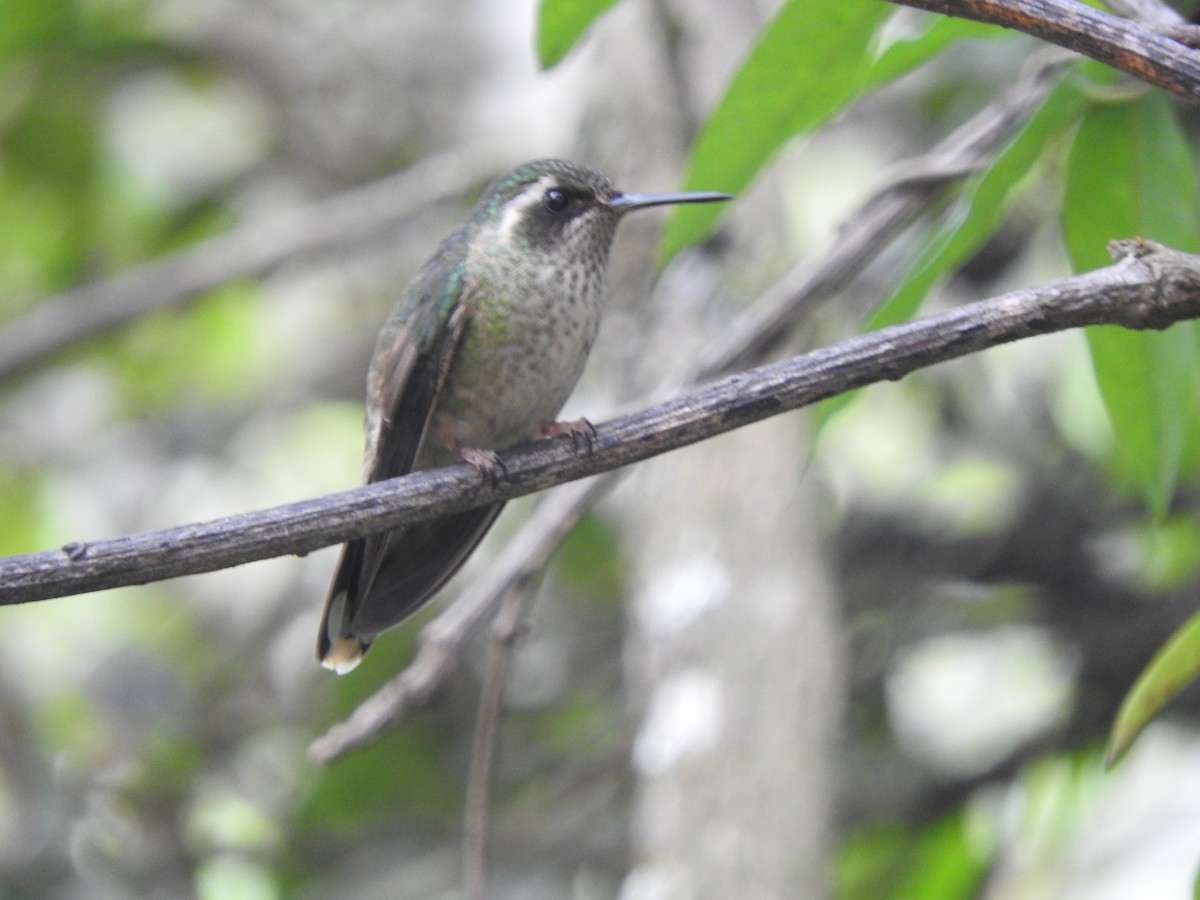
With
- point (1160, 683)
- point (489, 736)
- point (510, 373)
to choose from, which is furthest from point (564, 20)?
point (1160, 683)

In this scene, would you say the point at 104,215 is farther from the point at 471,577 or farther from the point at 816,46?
the point at 816,46

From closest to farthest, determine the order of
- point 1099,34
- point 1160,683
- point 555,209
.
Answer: point 1099,34
point 1160,683
point 555,209

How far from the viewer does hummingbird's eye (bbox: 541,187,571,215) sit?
3.06 m

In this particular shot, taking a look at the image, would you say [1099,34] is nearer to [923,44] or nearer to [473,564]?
[923,44]

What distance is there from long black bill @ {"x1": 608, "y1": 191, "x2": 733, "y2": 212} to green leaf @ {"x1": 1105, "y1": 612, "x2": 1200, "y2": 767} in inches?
37.5

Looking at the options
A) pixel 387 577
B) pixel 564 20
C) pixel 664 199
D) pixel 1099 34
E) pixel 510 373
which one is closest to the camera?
pixel 1099 34

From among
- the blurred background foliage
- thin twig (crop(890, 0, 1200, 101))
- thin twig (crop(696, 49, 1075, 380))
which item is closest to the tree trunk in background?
the blurred background foliage

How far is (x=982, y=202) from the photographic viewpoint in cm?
211

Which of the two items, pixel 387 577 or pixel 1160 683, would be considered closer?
pixel 1160 683

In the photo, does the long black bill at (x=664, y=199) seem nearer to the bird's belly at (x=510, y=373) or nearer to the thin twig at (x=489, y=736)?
the bird's belly at (x=510, y=373)

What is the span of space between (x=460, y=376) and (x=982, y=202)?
114cm

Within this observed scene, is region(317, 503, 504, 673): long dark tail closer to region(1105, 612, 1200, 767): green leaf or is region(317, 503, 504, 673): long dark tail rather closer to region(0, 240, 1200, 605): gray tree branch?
region(0, 240, 1200, 605): gray tree branch

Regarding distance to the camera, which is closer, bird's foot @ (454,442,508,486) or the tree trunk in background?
bird's foot @ (454,442,508,486)

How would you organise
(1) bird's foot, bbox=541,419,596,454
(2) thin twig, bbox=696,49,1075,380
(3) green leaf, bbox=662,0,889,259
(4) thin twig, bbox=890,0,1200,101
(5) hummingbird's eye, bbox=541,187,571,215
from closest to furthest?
1. (4) thin twig, bbox=890,0,1200,101
2. (1) bird's foot, bbox=541,419,596,454
3. (3) green leaf, bbox=662,0,889,259
4. (2) thin twig, bbox=696,49,1075,380
5. (5) hummingbird's eye, bbox=541,187,571,215
